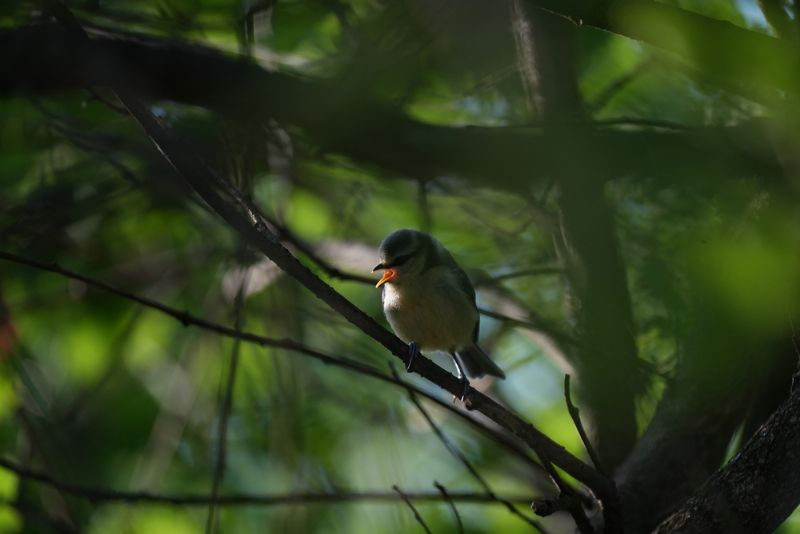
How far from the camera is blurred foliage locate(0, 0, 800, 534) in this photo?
289 cm

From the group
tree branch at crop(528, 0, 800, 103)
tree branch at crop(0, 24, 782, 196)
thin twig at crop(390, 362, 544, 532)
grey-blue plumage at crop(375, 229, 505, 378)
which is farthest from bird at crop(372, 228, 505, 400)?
tree branch at crop(528, 0, 800, 103)

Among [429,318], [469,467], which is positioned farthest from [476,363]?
[469,467]

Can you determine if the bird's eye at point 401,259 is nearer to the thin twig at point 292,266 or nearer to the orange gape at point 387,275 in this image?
the orange gape at point 387,275

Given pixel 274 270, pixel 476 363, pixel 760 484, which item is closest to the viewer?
pixel 760 484

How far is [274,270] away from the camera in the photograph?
333 centimetres

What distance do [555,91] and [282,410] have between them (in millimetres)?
1332

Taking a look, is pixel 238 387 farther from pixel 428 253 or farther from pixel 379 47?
pixel 379 47

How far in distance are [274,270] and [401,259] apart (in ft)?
1.47

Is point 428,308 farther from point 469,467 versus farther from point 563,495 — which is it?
point 563,495

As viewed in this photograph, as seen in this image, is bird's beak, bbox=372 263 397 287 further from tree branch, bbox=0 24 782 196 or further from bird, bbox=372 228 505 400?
tree branch, bbox=0 24 782 196

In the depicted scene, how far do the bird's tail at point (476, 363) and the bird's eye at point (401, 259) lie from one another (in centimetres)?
59

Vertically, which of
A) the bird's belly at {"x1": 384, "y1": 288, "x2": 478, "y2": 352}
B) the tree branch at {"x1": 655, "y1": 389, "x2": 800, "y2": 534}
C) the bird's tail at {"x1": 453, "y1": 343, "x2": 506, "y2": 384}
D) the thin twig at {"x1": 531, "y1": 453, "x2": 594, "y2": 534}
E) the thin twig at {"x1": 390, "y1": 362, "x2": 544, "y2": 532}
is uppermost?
the tree branch at {"x1": 655, "y1": 389, "x2": 800, "y2": 534}

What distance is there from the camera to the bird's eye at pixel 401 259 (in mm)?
3385

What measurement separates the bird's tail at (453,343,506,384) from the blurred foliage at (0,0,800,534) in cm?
11
